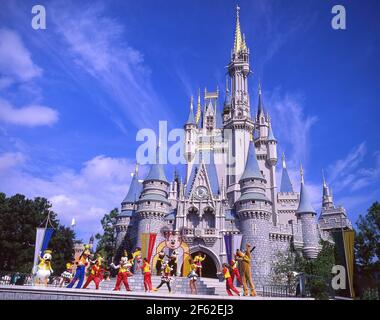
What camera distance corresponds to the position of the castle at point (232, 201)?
35500mm

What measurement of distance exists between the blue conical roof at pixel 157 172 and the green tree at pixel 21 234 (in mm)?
11815

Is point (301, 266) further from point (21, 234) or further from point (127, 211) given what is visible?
point (21, 234)

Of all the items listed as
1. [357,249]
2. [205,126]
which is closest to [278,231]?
[357,249]

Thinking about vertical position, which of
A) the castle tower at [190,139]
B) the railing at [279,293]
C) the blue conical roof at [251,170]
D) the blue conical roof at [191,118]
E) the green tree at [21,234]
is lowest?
the railing at [279,293]

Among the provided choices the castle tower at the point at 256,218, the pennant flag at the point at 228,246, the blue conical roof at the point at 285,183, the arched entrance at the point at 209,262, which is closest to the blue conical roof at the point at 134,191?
the arched entrance at the point at 209,262

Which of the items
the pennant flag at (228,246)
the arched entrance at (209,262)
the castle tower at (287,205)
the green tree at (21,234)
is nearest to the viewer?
the pennant flag at (228,246)

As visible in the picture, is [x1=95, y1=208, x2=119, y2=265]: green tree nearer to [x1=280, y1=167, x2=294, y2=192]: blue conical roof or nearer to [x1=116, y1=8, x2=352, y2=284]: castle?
[x1=116, y1=8, x2=352, y2=284]: castle

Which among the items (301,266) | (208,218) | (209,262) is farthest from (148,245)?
(301,266)

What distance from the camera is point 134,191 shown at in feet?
142

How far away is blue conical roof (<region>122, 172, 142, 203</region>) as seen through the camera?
42406 millimetres

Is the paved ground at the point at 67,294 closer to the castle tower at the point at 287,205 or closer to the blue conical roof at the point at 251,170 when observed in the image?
the blue conical roof at the point at 251,170

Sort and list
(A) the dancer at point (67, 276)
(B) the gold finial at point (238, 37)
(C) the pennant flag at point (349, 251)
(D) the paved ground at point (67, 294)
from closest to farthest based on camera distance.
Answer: (D) the paved ground at point (67, 294), (C) the pennant flag at point (349, 251), (A) the dancer at point (67, 276), (B) the gold finial at point (238, 37)

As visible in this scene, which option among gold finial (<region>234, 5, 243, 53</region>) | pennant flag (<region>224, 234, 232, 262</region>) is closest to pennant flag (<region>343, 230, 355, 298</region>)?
pennant flag (<region>224, 234, 232, 262</region>)
